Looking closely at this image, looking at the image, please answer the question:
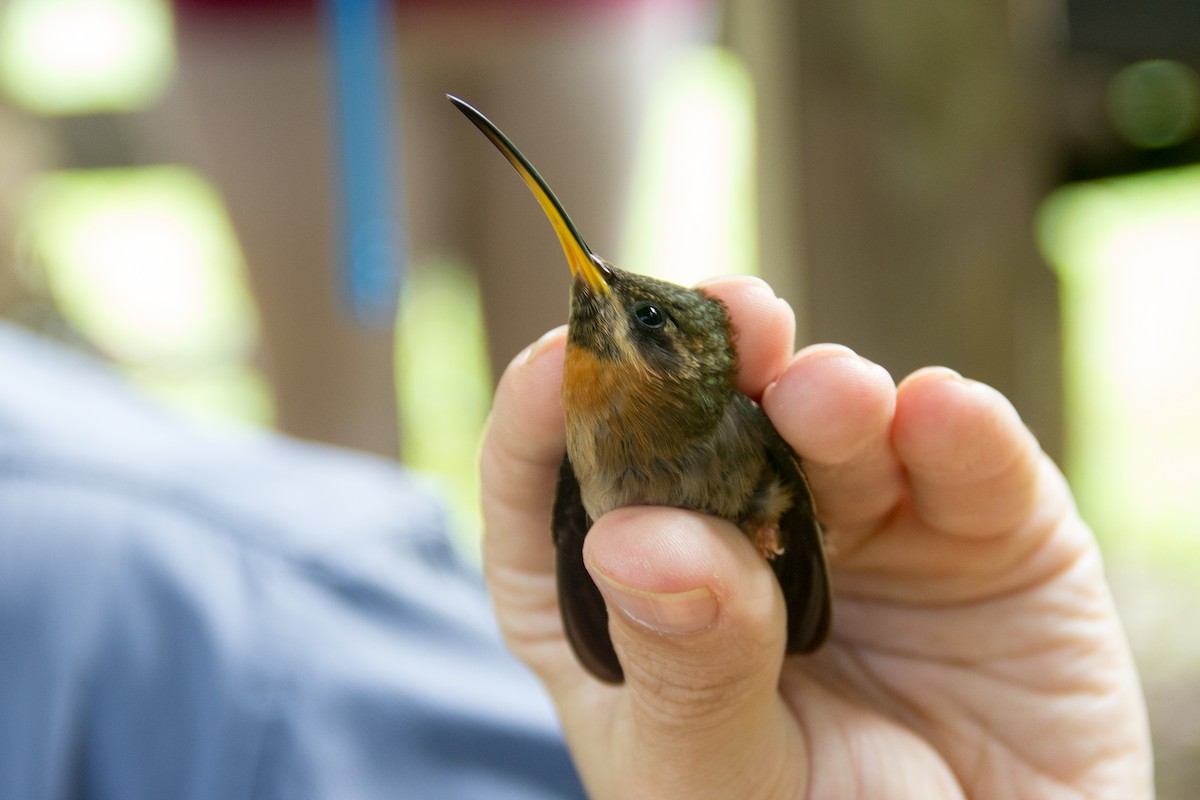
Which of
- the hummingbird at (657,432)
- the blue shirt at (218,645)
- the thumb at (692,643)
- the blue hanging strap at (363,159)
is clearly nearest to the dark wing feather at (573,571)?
the hummingbird at (657,432)

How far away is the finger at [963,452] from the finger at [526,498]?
34cm

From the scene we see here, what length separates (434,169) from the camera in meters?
2.76

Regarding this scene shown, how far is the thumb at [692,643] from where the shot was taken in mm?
885

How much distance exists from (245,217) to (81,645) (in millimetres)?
1556

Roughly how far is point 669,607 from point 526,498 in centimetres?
31

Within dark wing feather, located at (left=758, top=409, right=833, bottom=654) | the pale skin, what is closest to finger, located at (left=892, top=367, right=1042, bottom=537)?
the pale skin

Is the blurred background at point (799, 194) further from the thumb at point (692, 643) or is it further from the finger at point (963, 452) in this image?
the thumb at point (692, 643)

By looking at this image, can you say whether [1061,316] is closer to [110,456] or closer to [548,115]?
[548,115]

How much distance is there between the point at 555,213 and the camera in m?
1.01

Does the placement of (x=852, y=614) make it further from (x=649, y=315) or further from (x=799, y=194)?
(x=799, y=194)

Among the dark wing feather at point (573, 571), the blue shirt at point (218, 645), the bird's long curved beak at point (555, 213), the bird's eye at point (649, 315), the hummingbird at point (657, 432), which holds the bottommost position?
the blue shirt at point (218, 645)

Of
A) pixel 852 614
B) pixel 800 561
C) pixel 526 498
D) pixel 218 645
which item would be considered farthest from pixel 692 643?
pixel 218 645

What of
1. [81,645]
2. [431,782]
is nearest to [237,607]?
[81,645]

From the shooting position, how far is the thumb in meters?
0.88
